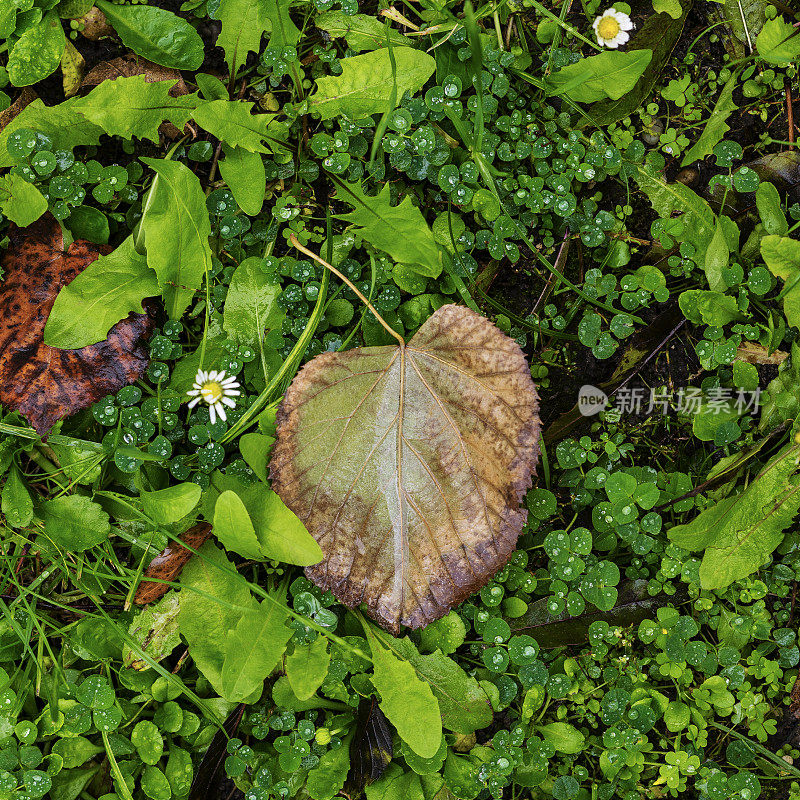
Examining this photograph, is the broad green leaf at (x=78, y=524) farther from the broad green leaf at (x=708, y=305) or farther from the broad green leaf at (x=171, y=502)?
the broad green leaf at (x=708, y=305)

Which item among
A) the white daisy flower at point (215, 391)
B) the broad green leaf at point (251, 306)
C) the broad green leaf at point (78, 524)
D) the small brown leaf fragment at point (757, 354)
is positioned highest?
the broad green leaf at point (251, 306)

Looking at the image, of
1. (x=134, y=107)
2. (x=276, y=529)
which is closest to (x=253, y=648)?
(x=276, y=529)

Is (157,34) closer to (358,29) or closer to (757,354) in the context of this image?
(358,29)

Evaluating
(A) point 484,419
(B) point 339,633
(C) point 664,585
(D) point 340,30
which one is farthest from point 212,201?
(C) point 664,585

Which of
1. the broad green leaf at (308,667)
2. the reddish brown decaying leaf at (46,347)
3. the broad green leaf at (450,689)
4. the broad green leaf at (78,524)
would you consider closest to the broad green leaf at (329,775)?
the broad green leaf at (308,667)

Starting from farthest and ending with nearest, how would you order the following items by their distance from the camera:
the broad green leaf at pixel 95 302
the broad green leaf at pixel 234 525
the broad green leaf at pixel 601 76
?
the broad green leaf at pixel 601 76, the broad green leaf at pixel 95 302, the broad green leaf at pixel 234 525

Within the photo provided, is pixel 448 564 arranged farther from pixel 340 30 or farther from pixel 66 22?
pixel 66 22

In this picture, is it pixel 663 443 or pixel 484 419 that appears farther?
pixel 663 443
